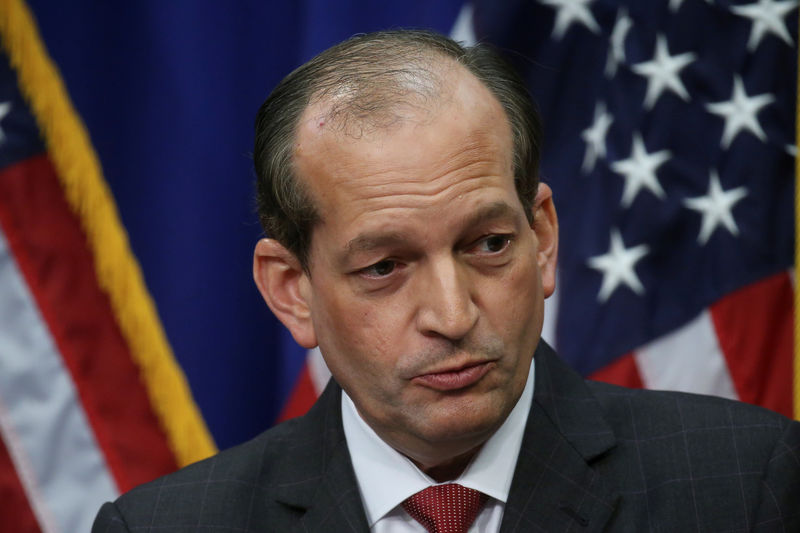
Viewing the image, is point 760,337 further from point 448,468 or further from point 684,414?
point 448,468

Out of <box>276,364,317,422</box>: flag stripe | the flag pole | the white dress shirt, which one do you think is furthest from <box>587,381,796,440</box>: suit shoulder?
<box>276,364,317,422</box>: flag stripe

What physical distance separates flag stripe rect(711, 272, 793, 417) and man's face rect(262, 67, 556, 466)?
4.73 feet

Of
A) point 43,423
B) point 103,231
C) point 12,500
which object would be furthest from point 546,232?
point 12,500

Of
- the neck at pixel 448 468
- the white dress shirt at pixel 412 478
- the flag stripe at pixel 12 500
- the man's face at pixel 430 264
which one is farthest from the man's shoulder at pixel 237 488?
the flag stripe at pixel 12 500

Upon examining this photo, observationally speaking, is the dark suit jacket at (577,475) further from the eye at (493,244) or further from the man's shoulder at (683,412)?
the eye at (493,244)

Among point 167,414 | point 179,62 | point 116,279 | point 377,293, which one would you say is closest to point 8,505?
point 167,414

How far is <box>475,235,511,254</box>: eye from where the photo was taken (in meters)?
1.76

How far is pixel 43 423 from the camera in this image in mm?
3189

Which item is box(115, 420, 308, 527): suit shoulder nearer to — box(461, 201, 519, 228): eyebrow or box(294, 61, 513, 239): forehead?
box(294, 61, 513, 239): forehead

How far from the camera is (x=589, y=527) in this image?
188cm

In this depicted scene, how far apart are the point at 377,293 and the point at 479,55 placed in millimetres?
515

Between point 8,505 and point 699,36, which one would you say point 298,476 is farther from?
point 699,36

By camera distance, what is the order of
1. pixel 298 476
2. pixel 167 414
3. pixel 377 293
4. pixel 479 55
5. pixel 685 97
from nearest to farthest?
pixel 377 293, pixel 479 55, pixel 298 476, pixel 685 97, pixel 167 414

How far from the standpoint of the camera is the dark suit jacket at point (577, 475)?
189 centimetres
